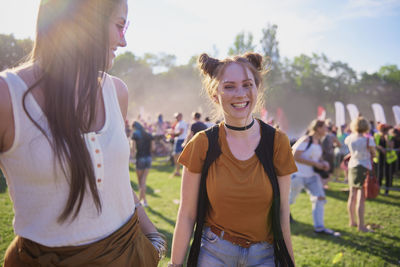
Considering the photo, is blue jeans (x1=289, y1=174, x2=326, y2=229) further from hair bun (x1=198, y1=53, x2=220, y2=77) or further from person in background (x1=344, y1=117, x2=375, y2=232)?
hair bun (x1=198, y1=53, x2=220, y2=77)

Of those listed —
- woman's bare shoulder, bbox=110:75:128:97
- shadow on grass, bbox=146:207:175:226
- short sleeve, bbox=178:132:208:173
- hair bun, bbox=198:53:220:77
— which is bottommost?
shadow on grass, bbox=146:207:175:226

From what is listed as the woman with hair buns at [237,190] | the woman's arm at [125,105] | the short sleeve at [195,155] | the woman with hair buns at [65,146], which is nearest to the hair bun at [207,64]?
the woman with hair buns at [237,190]

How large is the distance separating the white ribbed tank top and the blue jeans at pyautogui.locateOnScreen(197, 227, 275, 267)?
94 centimetres

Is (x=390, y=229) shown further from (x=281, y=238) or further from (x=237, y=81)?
(x=237, y=81)

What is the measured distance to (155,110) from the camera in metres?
52.4

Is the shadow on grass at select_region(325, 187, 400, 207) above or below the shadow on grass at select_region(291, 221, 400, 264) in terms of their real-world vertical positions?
above

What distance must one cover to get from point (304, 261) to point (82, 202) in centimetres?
425

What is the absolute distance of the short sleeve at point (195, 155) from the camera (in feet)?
6.17

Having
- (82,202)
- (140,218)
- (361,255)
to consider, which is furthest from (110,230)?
(361,255)

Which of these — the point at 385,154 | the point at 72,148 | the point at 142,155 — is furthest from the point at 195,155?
the point at 385,154

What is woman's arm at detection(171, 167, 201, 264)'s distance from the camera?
1.87m

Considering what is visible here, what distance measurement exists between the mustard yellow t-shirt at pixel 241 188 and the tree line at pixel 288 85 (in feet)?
111

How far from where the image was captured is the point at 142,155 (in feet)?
21.4

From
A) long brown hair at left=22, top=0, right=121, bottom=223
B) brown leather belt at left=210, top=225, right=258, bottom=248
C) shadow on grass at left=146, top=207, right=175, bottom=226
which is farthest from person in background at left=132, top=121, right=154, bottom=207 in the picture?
long brown hair at left=22, top=0, right=121, bottom=223
